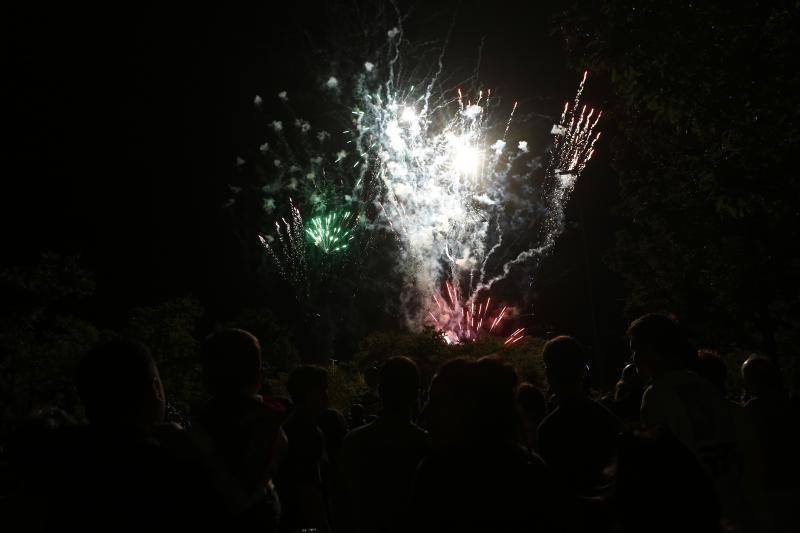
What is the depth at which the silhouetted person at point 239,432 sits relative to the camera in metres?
2.89

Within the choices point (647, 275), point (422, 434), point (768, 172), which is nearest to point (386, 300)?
point (647, 275)

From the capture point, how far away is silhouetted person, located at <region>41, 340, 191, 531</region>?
2457 mm

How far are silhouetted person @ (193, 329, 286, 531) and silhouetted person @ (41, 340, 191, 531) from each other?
30 cm

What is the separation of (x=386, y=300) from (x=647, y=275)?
26.8 meters

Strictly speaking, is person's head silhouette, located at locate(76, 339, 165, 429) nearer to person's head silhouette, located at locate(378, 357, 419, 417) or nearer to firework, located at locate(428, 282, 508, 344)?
person's head silhouette, located at locate(378, 357, 419, 417)

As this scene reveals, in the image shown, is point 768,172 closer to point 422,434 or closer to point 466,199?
point 422,434

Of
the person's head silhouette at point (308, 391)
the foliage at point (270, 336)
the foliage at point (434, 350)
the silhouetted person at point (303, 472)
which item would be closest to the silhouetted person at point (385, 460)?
the silhouetted person at point (303, 472)

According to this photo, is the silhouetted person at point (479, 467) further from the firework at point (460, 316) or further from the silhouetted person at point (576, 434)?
the firework at point (460, 316)

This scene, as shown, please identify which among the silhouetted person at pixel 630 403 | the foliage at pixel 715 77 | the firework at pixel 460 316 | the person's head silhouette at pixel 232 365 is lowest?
the person's head silhouette at pixel 232 365

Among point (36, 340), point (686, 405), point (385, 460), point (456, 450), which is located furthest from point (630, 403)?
point (36, 340)

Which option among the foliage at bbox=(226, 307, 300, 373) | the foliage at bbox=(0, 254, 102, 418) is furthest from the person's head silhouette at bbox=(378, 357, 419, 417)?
the foliage at bbox=(226, 307, 300, 373)

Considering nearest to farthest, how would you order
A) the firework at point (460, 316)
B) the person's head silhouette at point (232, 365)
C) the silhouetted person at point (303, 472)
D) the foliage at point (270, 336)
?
the person's head silhouette at point (232, 365) → the silhouetted person at point (303, 472) → the firework at point (460, 316) → the foliage at point (270, 336)

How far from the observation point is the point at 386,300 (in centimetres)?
5109

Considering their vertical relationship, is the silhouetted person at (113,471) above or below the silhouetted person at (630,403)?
below
